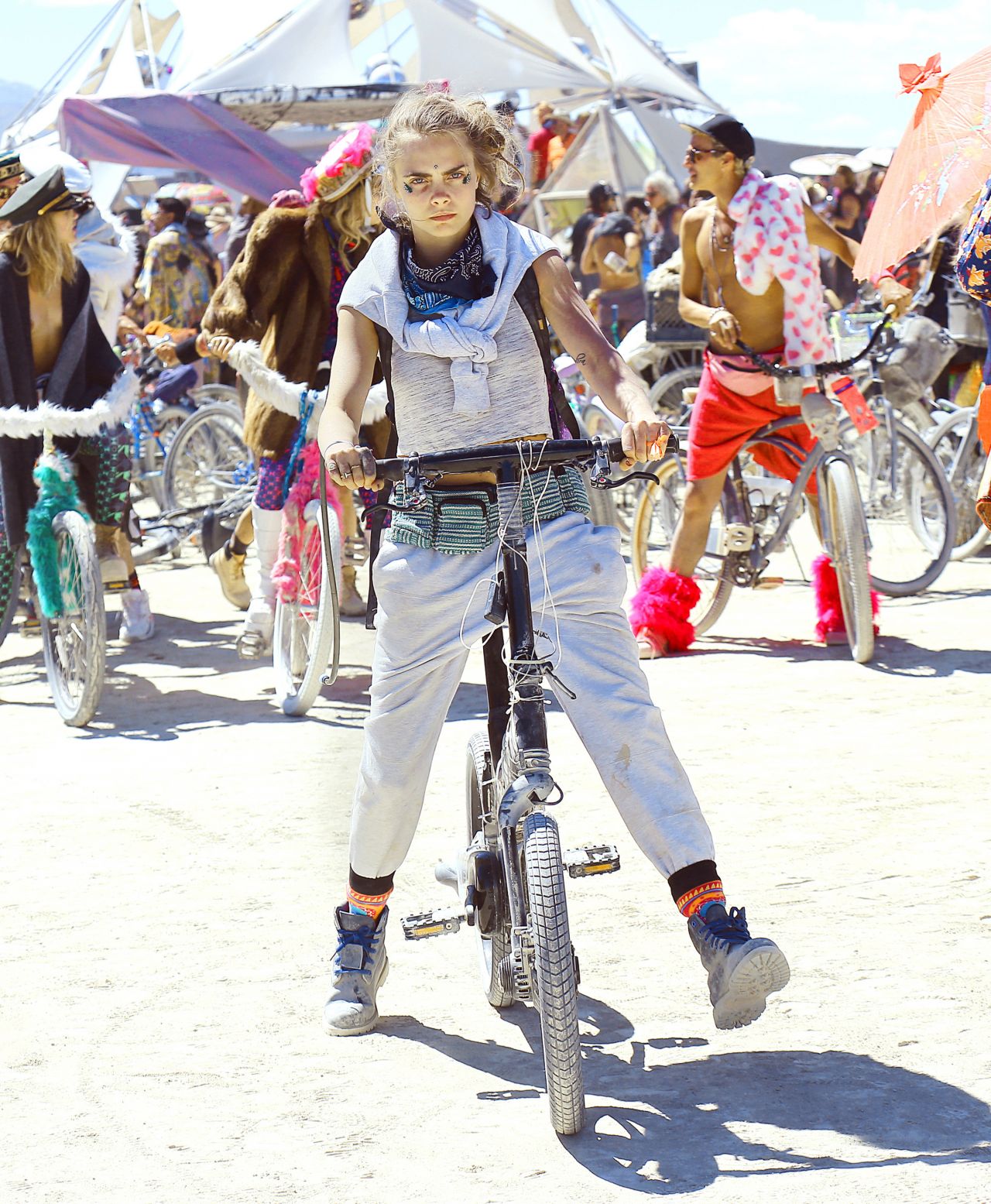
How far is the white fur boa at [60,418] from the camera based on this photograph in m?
6.90

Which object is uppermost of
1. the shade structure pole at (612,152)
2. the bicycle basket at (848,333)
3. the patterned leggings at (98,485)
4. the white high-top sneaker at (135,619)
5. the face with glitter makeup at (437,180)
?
the shade structure pole at (612,152)

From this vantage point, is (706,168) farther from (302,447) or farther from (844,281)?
(844,281)

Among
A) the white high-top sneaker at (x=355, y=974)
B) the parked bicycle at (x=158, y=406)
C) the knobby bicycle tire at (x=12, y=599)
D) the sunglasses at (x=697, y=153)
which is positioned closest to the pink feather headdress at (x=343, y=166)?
the sunglasses at (x=697, y=153)

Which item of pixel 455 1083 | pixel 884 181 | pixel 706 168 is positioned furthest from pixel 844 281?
pixel 455 1083

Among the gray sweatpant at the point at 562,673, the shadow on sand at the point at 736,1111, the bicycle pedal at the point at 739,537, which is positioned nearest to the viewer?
the shadow on sand at the point at 736,1111

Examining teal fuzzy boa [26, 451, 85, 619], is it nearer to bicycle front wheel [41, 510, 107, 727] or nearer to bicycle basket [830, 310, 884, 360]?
bicycle front wheel [41, 510, 107, 727]

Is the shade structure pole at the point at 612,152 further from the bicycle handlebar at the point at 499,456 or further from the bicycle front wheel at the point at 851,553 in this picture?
the bicycle handlebar at the point at 499,456

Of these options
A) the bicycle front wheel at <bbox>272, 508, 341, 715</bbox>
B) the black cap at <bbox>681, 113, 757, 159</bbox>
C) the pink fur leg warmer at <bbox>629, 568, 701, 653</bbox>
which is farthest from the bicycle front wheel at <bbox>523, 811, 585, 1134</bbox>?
the black cap at <bbox>681, 113, 757, 159</bbox>

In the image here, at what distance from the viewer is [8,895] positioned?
15.6ft

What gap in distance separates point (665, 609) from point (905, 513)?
2.11m

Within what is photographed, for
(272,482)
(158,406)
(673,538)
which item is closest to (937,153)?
(673,538)

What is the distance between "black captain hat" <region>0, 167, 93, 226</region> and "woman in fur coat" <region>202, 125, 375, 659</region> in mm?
724

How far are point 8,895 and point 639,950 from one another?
1.82m

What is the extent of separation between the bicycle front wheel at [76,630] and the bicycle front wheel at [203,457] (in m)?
4.95
